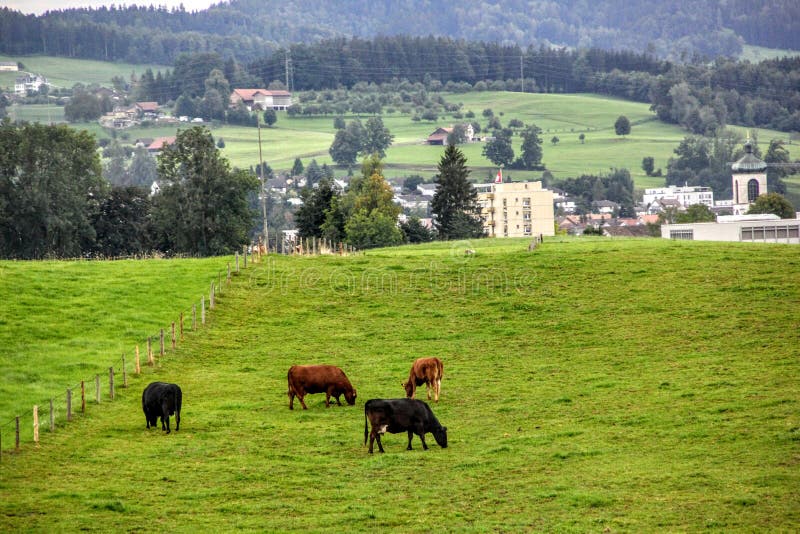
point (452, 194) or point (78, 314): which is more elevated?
point (452, 194)

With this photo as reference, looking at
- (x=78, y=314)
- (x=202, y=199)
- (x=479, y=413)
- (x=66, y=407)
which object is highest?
(x=202, y=199)

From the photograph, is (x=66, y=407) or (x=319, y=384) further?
(x=319, y=384)

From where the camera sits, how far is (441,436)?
1133 inches

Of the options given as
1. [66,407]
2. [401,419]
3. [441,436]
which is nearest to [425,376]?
[441,436]

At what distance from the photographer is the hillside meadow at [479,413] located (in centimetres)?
2377

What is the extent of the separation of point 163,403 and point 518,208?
131 meters

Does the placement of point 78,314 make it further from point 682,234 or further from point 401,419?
point 682,234

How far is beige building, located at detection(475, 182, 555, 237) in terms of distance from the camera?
6220 inches

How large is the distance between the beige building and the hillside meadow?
101771 millimetres

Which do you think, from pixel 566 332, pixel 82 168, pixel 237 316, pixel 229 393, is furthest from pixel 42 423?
pixel 82 168

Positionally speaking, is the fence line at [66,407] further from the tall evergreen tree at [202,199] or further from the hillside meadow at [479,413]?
the tall evergreen tree at [202,199]

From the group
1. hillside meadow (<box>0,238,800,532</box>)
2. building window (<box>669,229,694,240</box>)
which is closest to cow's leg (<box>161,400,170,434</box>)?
hillside meadow (<box>0,238,800,532</box>)

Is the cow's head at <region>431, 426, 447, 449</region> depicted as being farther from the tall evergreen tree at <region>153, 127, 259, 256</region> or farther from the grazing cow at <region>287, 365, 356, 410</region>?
the tall evergreen tree at <region>153, 127, 259, 256</region>

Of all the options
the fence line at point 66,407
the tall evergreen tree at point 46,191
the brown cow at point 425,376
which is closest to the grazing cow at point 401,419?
the brown cow at point 425,376
